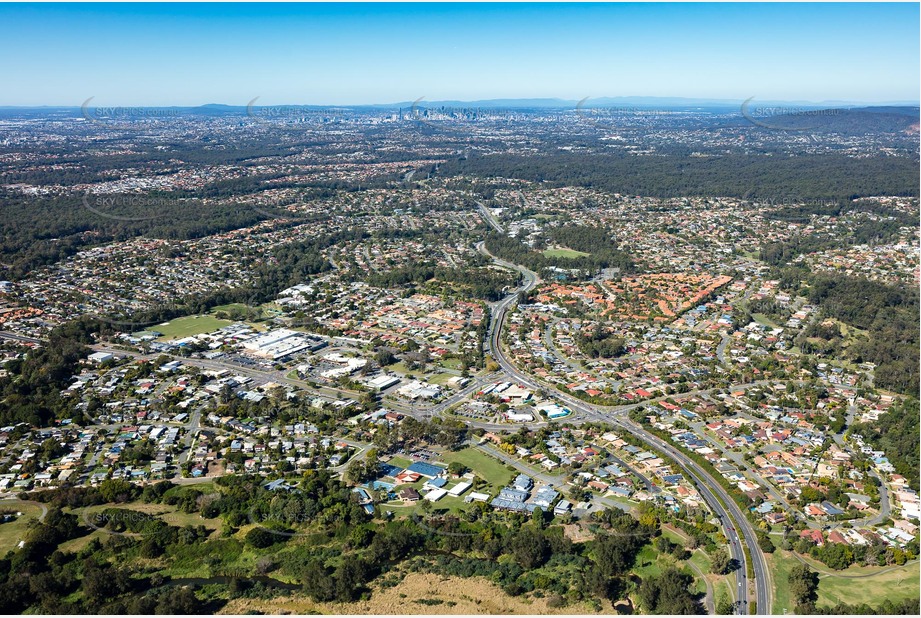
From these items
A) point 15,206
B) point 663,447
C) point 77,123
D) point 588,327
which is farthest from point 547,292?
point 77,123

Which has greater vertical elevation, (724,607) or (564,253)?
(564,253)

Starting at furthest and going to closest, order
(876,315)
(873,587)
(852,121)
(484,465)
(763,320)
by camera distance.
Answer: (852,121) < (763,320) < (876,315) < (484,465) < (873,587)

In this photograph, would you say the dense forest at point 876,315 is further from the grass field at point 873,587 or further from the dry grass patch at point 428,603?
the dry grass patch at point 428,603

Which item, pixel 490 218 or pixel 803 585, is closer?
pixel 803 585

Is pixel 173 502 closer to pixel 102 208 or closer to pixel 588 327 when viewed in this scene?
pixel 588 327

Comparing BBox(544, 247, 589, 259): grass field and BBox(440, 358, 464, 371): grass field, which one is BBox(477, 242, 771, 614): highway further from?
BBox(544, 247, 589, 259): grass field

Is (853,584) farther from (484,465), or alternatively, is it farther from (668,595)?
(484,465)

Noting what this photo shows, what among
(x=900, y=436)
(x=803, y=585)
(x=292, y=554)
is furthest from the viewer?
(x=900, y=436)

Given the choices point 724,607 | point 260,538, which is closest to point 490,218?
A: point 260,538

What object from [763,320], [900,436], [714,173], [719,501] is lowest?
[719,501]
